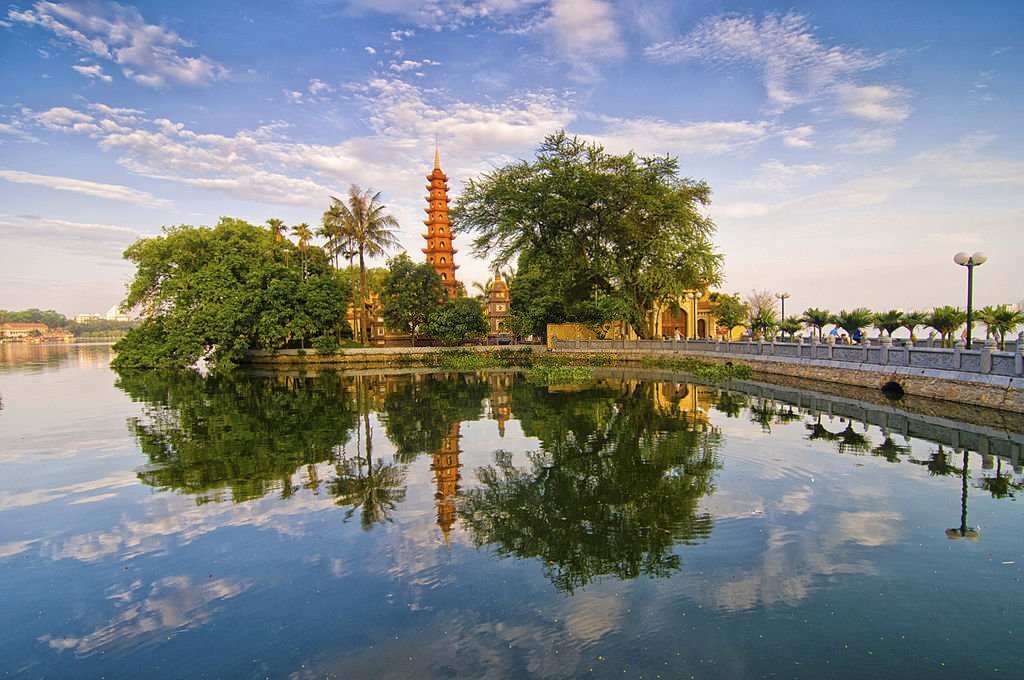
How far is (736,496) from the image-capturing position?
8.92 m

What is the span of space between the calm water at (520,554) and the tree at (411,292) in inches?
1228

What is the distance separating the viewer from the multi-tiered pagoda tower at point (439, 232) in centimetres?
6450

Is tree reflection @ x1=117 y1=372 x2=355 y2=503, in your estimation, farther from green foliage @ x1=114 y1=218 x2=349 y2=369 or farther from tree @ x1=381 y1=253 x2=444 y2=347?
tree @ x1=381 y1=253 x2=444 y2=347

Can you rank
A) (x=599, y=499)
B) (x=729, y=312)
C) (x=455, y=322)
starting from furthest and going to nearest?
(x=729, y=312) → (x=455, y=322) → (x=599, y=499)

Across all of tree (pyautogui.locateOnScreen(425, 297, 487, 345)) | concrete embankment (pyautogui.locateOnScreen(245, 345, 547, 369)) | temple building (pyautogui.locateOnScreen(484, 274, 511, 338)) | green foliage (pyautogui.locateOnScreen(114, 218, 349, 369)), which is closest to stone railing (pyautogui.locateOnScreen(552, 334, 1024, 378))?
concrete embankment (pyautogui.locateOnScreen(245, 345, 547, 369))

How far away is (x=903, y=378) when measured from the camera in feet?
63.8

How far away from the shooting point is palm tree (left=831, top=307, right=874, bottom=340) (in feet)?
92.9

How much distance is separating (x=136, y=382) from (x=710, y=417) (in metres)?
29.2

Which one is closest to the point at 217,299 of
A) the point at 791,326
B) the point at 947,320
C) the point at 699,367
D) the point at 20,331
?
the point at 699,367

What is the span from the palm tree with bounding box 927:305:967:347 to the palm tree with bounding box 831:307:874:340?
8.63 ft

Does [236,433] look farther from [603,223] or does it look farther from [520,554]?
[603,223]

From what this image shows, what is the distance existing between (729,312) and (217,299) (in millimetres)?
45156

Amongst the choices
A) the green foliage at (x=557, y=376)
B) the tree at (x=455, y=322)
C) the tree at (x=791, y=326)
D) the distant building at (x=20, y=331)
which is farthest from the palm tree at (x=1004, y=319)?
the distant building at (x=20, y=331)

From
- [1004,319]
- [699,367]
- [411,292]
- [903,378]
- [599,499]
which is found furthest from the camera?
[411,292]
